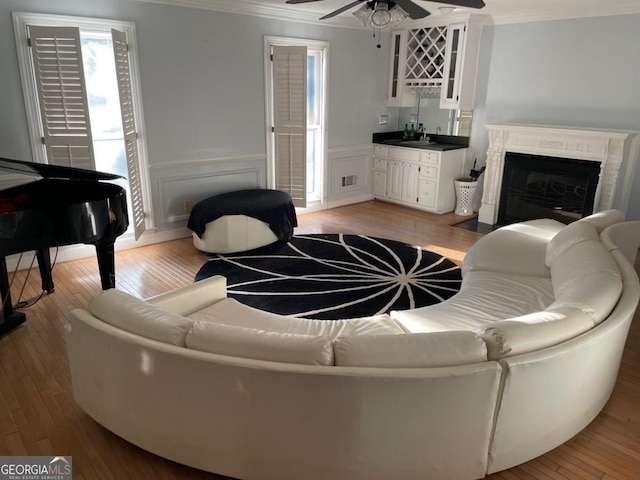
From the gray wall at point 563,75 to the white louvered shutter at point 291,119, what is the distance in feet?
7.50

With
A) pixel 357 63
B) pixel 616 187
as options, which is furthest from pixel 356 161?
pixel 616 187

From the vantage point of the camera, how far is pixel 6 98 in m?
3.94

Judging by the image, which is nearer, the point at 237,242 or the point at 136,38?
the point at 136,38

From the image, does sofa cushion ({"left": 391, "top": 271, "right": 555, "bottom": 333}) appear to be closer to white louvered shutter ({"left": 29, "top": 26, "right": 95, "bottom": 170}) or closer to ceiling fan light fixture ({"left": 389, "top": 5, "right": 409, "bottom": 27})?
ceiling fan light fixture ({"left": 389, "top": 5, "right": 409, "bottom": 27})

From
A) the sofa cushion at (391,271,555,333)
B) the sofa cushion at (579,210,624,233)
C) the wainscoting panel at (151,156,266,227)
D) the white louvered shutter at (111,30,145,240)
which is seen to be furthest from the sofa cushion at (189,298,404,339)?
the wainscoting panel at (151,156,266,227)

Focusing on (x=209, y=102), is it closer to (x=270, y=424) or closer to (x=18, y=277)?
(x=18, y=277)

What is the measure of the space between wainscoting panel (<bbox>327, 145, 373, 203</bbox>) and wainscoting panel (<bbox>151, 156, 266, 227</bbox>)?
1.23 m

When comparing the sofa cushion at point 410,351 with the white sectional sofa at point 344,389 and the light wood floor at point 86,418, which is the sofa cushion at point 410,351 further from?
the light wood floor at point 86,418

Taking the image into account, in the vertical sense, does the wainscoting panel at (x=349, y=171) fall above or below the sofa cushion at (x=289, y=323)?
above

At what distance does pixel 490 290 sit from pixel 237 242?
2.59 meters

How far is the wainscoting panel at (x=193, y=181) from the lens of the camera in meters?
5.00

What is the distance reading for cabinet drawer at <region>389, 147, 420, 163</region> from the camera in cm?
633

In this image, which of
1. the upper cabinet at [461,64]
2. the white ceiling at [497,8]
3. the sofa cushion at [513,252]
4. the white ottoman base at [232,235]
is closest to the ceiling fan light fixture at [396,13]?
the white ceiling at [497,8]

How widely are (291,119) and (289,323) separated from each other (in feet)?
11.5
